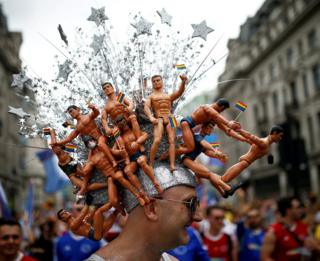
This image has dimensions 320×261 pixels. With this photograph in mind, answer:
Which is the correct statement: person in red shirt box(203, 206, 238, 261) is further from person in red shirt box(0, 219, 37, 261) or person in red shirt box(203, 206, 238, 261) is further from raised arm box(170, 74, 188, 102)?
raised arm box(170, 74, 188, 102)

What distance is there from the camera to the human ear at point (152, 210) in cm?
229

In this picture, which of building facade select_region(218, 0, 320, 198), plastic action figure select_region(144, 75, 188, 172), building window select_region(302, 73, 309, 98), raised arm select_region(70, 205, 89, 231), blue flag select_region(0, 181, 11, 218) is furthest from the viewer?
building window select_region(302, 73, 309, 98)

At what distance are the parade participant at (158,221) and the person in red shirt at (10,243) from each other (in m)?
2.19

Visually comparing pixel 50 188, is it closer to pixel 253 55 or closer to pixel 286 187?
pixel 286 187

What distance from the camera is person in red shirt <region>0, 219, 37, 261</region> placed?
13.8 ft

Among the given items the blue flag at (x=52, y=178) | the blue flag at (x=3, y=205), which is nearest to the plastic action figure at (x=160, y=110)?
the blue flag at (x=3, y=205)

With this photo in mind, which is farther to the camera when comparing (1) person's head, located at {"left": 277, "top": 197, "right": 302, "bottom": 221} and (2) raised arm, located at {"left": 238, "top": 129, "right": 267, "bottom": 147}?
(1) person's head, located at {"left": 277, "top": 197, "right": 302, "bottom": 221}

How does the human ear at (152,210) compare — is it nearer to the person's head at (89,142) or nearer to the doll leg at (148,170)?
the doll leg at (148,170)

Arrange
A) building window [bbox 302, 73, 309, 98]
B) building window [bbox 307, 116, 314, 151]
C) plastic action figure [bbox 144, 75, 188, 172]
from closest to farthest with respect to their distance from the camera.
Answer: plastic action figure [bbox 144, 75, 188, 172], building window [bbox 307, 116, 314, 151], building window [bbox 302, 73, 309, 98]

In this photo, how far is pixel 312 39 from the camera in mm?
35938

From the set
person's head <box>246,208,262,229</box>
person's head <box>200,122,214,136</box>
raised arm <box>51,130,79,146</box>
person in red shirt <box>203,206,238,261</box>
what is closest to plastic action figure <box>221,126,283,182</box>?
person's head <box>200,122,214,136</box>

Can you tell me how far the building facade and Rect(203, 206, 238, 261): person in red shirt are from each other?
21.0 m

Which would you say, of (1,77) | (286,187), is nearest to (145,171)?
(1,77)

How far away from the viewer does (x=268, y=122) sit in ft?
153
